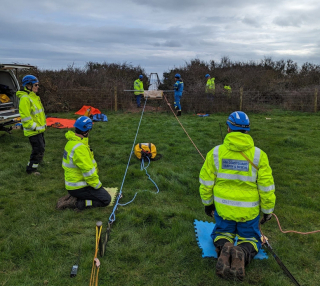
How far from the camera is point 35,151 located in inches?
225

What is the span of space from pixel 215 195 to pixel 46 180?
3802 millimetres

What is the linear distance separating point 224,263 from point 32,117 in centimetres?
463

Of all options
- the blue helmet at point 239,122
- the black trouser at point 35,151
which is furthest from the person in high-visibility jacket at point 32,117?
the blue helmet at point 239,122

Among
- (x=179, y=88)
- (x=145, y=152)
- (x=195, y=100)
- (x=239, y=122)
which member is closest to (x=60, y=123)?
(x=145, y=152)

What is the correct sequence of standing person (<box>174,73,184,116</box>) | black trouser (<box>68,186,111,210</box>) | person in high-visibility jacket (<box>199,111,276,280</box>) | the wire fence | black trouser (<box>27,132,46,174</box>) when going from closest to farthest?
person in high-visibility jacket (<box>199,111,276,280</box>)
black trouser (<box>68,186,111,210</box>)
black trouser (<box>27,132,46,174</box>)
standing person (<box>174,73,184,116</box>)
the wire fence

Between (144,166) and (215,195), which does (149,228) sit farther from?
(144,166)

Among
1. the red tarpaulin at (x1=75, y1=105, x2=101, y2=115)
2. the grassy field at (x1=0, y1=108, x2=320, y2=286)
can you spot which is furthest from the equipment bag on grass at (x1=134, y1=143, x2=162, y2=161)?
the red tarpaulin at (x1=75, y1=105, x2=101, y2=115)

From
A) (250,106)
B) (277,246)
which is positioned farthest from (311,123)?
Answer: (277,246)

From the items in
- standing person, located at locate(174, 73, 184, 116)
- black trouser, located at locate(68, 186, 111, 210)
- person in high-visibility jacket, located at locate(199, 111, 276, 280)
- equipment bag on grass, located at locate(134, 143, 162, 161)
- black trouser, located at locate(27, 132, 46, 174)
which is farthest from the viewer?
standing person, located at locate(174, 73, 184, 116)

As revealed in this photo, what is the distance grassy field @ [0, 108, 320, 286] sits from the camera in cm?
290

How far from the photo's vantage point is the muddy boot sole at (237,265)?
8.88 ft

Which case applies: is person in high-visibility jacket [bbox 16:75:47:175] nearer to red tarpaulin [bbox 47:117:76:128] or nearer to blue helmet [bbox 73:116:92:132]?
blue helmet [bbox 73:116:92:132]

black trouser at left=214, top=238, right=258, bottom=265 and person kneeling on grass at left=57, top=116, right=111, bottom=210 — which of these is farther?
person kneeling on grass at left=57, top=116, right=111, bottom=210

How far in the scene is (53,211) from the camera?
4.23m
